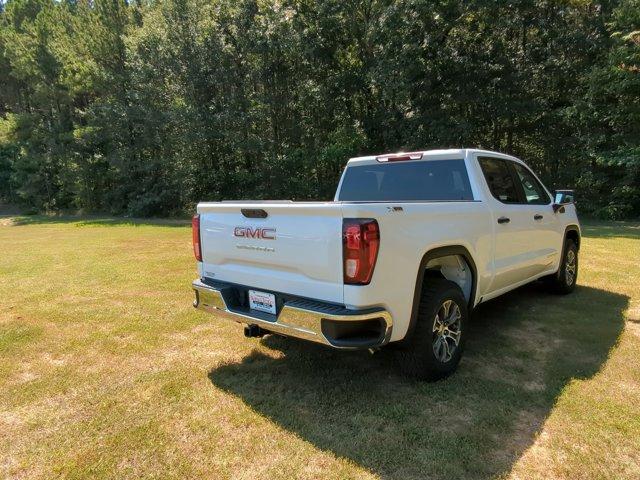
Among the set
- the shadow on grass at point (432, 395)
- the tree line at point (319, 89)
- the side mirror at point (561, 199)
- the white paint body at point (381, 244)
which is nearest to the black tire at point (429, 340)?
the shadow on grass at point (432, 395)

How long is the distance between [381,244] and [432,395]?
4.21 ft

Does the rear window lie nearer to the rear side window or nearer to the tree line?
the rear side window

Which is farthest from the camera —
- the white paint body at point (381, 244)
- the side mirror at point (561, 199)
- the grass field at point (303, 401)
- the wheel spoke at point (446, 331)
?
the side mirror at point (561, 199)

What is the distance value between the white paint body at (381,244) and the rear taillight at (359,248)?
0.12 feet

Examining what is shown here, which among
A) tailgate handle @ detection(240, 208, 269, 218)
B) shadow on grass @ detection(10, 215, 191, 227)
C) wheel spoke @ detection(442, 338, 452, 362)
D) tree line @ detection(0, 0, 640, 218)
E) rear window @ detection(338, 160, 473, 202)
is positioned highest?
tree line @ detection(0, 0, 640, 218)

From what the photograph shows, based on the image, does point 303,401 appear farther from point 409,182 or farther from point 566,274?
point 566,274

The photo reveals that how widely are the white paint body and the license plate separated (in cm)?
6

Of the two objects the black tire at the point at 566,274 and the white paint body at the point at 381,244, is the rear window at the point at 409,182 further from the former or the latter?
the black tire at the point at 566,274

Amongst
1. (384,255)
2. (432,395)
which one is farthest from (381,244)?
(432,395)

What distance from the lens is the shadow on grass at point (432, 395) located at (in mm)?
2652

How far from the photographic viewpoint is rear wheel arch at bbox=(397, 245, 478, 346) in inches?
125

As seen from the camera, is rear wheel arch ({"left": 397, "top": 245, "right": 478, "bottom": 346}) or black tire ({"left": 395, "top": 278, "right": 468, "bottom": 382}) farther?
black tire ({"left": 395, "top": 278, "right": 468, "bottom": 382})

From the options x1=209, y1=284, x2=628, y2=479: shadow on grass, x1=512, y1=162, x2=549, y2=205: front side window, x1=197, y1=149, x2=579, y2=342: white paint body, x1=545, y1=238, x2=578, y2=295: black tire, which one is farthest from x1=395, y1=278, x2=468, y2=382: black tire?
x1=545, y1=238, x2=578, y2=295: black tire

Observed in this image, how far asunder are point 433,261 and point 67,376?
3219 millimetres
